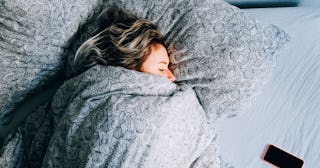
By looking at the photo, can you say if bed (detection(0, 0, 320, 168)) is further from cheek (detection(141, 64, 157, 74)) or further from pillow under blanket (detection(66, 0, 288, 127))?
cheek (detection(141, 64, 157, 74))

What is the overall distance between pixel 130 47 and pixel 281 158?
0.57 meters

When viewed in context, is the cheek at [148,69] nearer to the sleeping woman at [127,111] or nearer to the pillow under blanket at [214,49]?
the sleeping woman at [127,111]

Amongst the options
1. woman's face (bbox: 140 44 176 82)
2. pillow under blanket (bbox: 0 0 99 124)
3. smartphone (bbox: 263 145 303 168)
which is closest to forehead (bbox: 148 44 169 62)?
woman's face (bbox: 140 44 176 82)

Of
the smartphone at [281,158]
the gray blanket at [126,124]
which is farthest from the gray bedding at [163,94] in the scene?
the smartphone at [281,158]

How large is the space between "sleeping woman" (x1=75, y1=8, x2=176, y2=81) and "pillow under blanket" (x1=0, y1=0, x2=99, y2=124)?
0.37 feet

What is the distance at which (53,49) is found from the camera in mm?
1186

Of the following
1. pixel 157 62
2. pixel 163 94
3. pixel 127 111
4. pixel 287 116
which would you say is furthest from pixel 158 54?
pixel 287 116

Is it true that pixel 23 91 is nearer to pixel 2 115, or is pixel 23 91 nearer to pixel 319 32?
pixel 2 115

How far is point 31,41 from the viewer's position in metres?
1.15

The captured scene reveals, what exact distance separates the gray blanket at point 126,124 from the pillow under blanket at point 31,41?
18 cm

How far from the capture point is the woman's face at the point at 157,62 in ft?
3.63

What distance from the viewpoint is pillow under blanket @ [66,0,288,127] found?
117cm

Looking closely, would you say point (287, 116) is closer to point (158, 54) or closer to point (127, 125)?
point (158, 54)

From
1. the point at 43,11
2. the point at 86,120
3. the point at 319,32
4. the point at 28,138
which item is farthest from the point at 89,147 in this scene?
the point at 319,32
